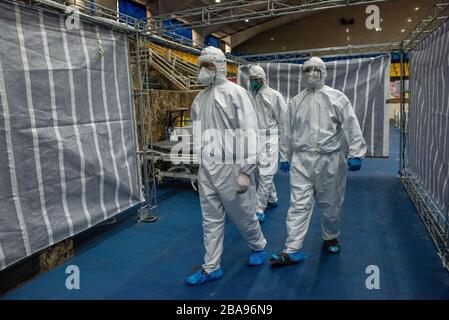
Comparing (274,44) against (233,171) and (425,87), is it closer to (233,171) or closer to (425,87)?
(425,87)

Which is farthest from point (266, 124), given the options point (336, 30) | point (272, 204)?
point (336, 30)

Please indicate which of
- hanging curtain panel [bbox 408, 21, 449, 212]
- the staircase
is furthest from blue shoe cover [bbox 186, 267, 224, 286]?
the staircase

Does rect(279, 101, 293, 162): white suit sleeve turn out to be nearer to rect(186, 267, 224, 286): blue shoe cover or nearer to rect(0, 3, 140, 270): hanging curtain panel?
rect(186, 267, 224, 286): blue shoe cover

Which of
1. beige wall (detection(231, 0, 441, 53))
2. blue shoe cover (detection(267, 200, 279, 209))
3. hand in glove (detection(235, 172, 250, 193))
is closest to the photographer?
hand in glove (detection(235, 172, 250, 193))

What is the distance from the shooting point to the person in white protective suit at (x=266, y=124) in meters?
3.37

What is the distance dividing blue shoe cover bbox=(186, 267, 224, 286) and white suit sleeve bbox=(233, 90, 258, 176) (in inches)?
29.8

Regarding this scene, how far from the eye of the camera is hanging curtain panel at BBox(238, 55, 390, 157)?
501 centimetres

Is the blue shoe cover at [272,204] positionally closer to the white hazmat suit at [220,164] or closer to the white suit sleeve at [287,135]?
the white suit sleeve at [287,135]

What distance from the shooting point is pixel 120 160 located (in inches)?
121

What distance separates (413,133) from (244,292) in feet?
10.6

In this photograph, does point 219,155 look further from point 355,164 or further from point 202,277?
point 355,164

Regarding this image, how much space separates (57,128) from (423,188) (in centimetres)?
352

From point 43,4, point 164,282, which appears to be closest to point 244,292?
point 164,282

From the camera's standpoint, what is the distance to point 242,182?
6.70ft
